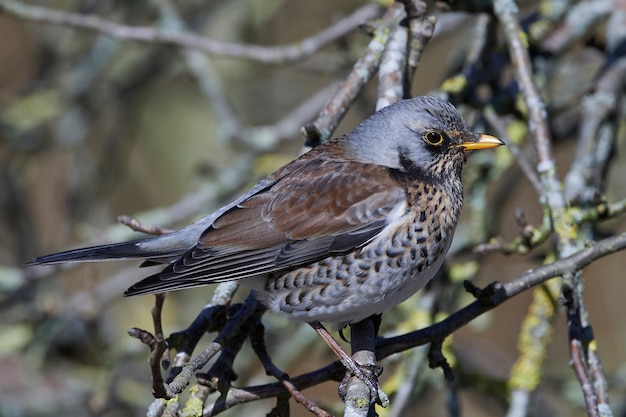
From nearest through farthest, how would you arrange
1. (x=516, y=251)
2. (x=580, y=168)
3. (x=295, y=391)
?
(x=295, y=391)
(x=516, y=251)
(x=580, y=168)

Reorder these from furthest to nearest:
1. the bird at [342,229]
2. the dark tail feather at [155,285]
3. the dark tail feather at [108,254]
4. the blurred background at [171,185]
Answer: the blurred background at [171,185] < the dark tail feather at [108,254] < the bird at [342,229] < the dark tail feather at [155,285]

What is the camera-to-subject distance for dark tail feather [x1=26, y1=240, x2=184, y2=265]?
3.67 meters

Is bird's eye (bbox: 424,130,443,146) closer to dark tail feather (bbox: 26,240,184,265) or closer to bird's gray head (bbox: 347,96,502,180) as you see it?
bird's gray head (bbox: 347,96,502,180)

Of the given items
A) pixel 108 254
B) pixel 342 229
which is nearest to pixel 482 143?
pixel 342 229

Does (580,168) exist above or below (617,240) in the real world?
above

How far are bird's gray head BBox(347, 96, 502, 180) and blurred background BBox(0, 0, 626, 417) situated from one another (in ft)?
2.84

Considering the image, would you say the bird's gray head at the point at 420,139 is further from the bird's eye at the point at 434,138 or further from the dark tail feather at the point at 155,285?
the dark tail feather at the point at 155,285

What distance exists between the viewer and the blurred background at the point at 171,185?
507 cm

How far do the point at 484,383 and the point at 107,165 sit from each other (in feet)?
12.4

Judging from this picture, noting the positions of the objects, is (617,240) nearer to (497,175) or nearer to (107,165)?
(497,175)

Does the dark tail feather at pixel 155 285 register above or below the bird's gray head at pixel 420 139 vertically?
below

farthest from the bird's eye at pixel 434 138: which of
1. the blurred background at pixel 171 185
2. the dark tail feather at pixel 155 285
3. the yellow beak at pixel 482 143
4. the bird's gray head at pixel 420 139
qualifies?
the dark tail feather at pixel 155 285

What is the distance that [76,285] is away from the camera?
27.5ft

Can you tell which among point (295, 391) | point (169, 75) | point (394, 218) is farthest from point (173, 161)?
point (295, 391)
